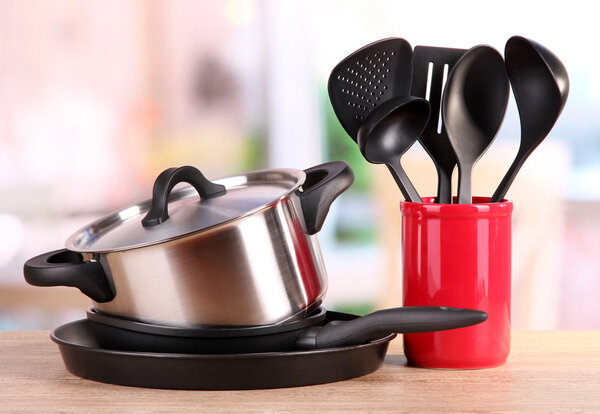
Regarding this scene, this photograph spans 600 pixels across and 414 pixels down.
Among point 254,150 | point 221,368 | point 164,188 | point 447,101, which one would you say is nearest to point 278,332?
point 221,368

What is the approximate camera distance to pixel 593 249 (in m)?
1.49

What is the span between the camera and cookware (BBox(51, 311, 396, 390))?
Result: 24.9 inches

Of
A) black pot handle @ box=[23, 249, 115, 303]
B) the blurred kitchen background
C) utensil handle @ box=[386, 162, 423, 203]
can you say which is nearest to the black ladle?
utensil handle @ box=[386, 162, 423, 203]

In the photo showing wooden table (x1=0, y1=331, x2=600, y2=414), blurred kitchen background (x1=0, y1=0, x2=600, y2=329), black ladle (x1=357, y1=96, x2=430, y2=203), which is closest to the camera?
wooden table (x1=0, y1=331, x2=600, y2=414)

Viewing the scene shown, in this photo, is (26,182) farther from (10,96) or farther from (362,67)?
(362,67)

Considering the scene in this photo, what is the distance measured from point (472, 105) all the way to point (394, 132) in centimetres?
8

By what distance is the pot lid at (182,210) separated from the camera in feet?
2.10

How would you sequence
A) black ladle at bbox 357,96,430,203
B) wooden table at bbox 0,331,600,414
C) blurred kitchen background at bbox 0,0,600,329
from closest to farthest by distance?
wooden table at bbox 0,331,600,414, black ladle at bbox 357,96,430,203, blurred kitchen background at bbox 0,0,600,329

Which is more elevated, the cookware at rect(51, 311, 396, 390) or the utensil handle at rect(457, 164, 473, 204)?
the utensil handle at rect(457, 164, 473, 204)

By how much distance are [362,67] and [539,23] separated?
2.83 ft

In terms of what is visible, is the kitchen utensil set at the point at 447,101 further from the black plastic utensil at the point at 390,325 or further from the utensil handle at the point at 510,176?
the black plastic utensil at the point at 390,325

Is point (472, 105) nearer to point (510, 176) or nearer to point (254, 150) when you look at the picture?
point (510, 176)

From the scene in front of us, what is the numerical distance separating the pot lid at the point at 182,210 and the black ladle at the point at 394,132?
0.07 m

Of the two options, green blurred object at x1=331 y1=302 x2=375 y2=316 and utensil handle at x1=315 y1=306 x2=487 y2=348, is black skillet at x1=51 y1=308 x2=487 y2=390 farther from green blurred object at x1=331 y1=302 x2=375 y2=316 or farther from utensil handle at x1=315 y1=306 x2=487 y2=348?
green blurred object at x1=331 y1=302 x2=375 y2=316
